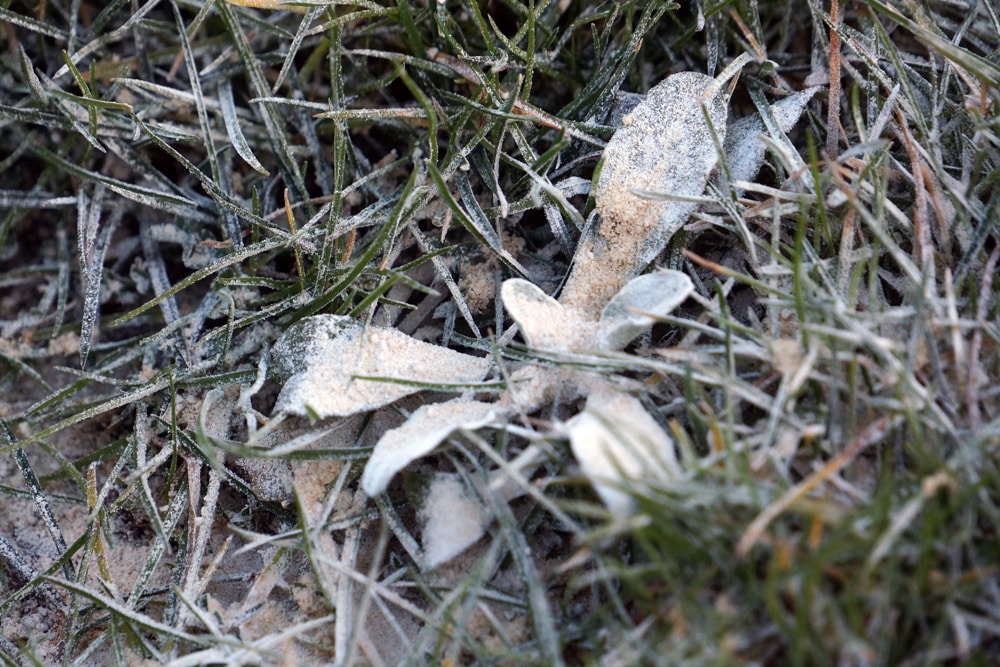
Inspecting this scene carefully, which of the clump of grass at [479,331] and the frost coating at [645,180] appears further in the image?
the frost coating at [645,180]

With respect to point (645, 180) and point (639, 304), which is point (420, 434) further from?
point (645, 180)

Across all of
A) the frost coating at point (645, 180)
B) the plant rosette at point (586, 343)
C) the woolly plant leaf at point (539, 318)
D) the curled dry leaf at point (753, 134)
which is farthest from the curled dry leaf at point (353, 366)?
the curled dry leaf at point (753, 134)

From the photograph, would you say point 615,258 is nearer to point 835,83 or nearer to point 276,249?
point 835,83

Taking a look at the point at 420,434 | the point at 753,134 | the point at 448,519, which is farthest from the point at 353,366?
the point at 753,134

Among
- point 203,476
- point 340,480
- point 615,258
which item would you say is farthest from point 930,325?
point 203,476

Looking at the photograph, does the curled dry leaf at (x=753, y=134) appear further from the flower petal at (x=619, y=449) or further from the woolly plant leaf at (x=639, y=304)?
the flower petal at (x=619, y=449)

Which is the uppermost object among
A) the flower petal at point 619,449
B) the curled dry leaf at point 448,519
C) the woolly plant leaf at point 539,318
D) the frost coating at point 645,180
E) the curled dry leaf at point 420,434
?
the frost coating at point 645,180
